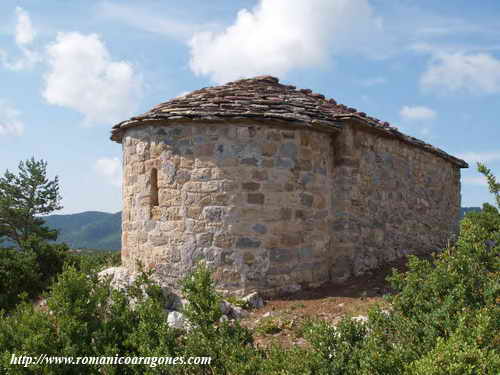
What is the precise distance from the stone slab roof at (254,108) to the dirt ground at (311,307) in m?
2.56

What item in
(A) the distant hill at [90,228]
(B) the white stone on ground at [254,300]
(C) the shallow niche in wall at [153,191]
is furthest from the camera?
(A) the distant hill at [90,228]

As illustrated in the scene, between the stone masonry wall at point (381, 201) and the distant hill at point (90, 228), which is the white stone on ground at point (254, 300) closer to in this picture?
the stone masonry wall at point (381, 201)

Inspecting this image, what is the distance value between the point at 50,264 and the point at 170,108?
4.53 m

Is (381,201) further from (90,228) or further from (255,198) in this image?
(90,228)

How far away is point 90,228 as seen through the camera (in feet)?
335

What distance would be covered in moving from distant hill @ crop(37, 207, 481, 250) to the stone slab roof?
82.7 meters

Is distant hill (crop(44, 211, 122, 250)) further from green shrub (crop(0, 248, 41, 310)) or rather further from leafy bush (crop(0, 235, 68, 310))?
green shrub (crop(0, 248, 41, 310))

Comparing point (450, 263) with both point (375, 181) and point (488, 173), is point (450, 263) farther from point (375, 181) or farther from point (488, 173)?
point (375, 181)

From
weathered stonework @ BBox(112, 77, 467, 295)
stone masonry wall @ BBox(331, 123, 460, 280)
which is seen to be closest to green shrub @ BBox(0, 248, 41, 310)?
weathered stonework @ BBox(112, 77, 467, 295)

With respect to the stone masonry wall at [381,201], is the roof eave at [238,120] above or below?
above

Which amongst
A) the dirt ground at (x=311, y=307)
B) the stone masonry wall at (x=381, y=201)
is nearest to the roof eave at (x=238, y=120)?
the stone masonry wall at (x=381, y=201)

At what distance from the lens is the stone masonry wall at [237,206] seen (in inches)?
283

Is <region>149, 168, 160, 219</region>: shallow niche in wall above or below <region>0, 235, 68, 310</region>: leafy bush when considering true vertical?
above

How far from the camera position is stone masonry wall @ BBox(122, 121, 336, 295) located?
720 centimetres
